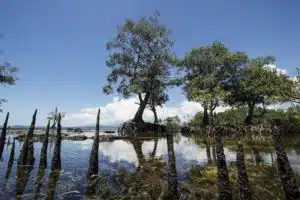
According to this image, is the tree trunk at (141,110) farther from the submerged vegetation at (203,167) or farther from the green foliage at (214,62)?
the green foliage at (214,62)

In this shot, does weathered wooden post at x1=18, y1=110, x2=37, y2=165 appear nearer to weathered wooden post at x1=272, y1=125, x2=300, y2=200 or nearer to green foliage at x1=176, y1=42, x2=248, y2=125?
weathered wooden post at x1=272, y1=125, x2=300, y2=200

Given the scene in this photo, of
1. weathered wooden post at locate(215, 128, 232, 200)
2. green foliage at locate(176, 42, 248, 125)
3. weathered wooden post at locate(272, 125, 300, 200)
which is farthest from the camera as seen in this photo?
green foliage at locate(176, 42, 248, 125)

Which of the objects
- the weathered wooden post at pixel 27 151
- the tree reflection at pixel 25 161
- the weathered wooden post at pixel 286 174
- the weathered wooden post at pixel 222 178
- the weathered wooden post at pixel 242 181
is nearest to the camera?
the weathered wooden post at pixel 242 181

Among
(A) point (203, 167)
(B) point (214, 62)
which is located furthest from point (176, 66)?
(A) point (203, 167)

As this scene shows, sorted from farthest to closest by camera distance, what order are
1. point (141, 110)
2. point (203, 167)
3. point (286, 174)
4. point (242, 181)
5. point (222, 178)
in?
point (141, 110), point (203, 167), point (222, 178), point (286, 174), point (242, 181)

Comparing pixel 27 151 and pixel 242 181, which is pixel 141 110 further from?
pixel 242 181

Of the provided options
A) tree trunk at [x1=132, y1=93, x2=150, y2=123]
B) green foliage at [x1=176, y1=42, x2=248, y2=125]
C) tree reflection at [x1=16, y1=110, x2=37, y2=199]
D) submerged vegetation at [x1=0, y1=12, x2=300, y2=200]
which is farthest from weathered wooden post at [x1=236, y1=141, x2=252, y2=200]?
tree trunk at [x1=132, y1=93, x2=150, y2=123]

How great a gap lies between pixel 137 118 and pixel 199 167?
125ft

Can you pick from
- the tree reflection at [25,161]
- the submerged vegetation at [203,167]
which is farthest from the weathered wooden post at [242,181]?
the tree reflection at [25,161]

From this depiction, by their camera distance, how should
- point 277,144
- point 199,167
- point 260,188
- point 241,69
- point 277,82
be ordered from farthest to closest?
point 241,69, point 199,167, point 277,82, point 260,188, point 277,144

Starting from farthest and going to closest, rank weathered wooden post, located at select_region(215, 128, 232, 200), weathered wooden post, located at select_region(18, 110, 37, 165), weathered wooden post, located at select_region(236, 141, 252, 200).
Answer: weathered wooden post, located at select_region(18, 110, 37, 165) → weathered wooden post, located at select_region(215, 128, 232, 200) → weathered wooden post, located at select_region(236, 141, 252, 200)

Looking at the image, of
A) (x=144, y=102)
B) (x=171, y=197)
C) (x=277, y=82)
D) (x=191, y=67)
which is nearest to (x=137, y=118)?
(x=144, y=102)

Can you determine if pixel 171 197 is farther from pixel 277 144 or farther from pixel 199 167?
pixel 199 167

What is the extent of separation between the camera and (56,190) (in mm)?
11617
